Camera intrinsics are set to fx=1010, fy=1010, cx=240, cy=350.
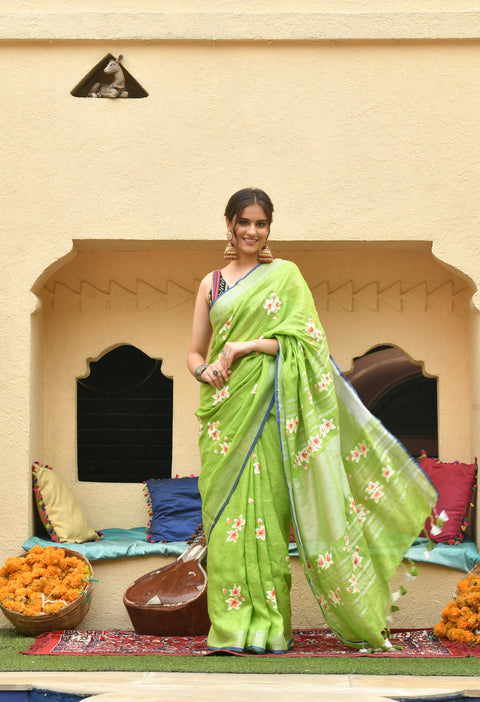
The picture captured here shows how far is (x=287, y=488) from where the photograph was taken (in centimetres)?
442

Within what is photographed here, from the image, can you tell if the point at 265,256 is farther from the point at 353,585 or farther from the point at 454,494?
the point at 454,494

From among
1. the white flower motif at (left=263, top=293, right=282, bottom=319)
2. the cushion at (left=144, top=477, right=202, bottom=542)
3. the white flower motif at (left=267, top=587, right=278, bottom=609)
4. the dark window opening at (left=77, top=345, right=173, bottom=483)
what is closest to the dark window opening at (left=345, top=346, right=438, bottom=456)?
the dark window opening at (left=77, top=345, right=173, bottom=483)

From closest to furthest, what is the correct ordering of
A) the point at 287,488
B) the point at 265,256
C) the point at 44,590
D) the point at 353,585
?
the point at 353,585 < the point at 287,488 < the point at 265,256 < the point at 44,590

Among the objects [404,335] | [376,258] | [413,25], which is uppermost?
[413,25]

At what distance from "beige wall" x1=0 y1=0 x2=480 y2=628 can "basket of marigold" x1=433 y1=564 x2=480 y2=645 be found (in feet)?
3.50

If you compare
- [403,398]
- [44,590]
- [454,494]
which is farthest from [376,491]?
[403,398]

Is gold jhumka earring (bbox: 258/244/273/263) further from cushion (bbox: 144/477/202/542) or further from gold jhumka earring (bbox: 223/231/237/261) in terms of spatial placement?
cushion (bbox: 144/477/202/542)

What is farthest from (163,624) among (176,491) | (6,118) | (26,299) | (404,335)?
(6,118)

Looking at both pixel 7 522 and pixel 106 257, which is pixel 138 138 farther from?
pixel 7 522

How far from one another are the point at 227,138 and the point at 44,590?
2.62 m

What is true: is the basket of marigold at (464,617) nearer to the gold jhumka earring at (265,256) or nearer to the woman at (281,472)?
the woman at (281,472)

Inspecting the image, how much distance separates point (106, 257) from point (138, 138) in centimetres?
Result: 94

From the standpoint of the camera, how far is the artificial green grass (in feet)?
13.0

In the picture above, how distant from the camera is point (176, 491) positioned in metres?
6.02
